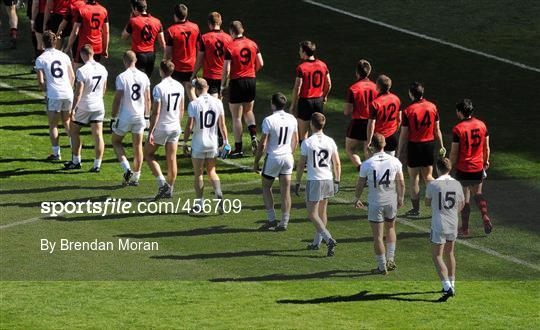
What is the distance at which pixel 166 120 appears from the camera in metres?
24.8

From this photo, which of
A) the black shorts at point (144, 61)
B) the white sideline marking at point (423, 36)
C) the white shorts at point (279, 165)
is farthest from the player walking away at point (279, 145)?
the white sideline marking at point (423, 36)

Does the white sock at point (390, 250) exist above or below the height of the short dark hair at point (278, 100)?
below

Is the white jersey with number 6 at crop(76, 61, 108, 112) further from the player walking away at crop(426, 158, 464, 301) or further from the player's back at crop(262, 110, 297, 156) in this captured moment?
the player walking away at crop(426, 158, 464, 301)

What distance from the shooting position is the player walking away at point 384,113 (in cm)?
2438

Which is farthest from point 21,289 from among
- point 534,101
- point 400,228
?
point 534,101

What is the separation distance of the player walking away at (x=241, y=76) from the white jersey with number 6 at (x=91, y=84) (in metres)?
2.39

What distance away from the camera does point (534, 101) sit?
3212 cm

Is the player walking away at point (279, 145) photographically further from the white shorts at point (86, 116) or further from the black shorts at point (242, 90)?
the black shorts at point (242, 90)

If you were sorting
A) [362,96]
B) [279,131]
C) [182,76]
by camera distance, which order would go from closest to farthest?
[279,131], [362,96], [182,76]

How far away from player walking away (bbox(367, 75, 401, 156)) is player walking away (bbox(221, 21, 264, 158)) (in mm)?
3630

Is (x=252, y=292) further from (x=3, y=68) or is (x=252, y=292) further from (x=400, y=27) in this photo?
(x=400, y=27)

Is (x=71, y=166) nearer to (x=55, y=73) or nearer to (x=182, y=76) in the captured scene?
(x=55, y=73)

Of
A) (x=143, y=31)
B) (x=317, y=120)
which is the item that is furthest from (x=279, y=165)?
(x=143, y=31)

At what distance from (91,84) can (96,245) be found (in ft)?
14.0
